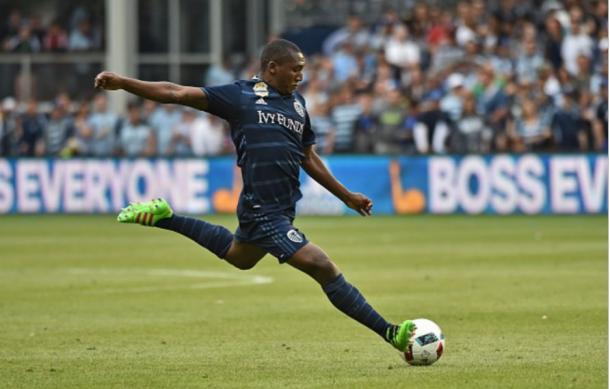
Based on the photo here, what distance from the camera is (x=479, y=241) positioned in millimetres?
22188

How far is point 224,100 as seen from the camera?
31.7 ft

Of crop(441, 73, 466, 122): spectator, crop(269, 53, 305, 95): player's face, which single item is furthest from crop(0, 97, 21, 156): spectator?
crop(269, 53, 305, 95): player's face

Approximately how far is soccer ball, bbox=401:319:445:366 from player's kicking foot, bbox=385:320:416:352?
0.10 feet

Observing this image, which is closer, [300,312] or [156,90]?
[156,90]

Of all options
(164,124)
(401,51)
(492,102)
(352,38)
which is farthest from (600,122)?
(164,124)

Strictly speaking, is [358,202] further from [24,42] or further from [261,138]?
[24,42]

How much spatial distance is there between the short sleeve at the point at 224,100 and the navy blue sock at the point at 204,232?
93 centimetres

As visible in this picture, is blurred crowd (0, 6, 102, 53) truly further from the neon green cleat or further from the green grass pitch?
the neon green cleat

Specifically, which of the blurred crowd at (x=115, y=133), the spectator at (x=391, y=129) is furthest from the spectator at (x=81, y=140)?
the spectator at (x=391, y=129)

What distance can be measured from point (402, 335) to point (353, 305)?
374 millimetres

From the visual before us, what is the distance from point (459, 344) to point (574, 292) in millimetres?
4129

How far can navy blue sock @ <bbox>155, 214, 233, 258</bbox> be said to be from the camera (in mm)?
10211

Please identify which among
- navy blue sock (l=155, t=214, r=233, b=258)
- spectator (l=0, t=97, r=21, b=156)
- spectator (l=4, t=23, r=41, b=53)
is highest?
navy blue sock (l=155, t=214, r=233, b=258)

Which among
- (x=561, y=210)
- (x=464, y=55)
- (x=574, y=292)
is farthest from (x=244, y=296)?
(x=464, y=55)
